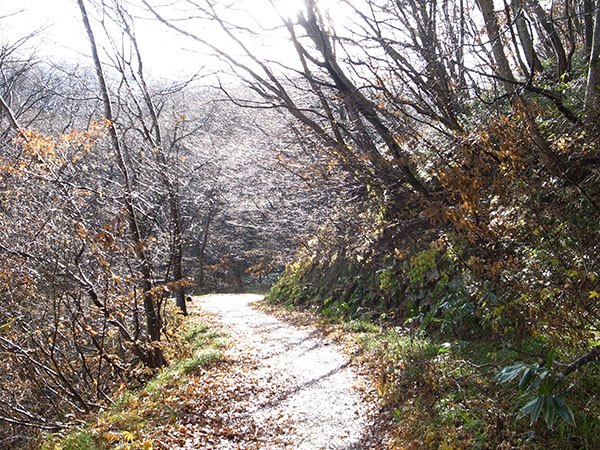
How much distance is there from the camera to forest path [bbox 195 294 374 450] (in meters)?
4.83

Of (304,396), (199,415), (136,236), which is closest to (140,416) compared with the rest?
(199,415)

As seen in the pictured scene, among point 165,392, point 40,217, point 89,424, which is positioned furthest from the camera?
point 40,217

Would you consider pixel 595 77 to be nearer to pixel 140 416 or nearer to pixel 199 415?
pixel 199 415

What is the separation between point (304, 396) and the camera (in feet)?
20.0

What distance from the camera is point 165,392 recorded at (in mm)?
6250

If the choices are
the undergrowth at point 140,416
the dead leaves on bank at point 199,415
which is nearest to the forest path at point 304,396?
the dead leaves on bank at point 199,415

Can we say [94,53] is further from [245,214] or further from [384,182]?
[245,214]

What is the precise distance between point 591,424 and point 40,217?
7487mm

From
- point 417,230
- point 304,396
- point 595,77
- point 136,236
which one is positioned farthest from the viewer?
point 417,230

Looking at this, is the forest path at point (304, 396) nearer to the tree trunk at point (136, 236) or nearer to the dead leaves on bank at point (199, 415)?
the dead leaves on bank at point (199, 415)

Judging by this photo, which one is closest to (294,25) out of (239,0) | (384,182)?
(239,0)

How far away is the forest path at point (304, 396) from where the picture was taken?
4832 mm

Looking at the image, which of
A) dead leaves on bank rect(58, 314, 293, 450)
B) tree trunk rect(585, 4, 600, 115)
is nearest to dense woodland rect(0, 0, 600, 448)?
tree trunk rect(585, 4, 600, 115)

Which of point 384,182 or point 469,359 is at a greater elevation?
point 384,182
